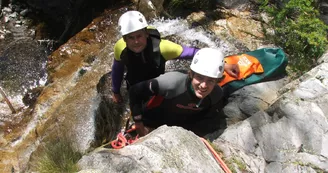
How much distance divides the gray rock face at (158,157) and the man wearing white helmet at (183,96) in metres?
0.54

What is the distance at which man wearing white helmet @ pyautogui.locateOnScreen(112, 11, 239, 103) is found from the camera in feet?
10.3

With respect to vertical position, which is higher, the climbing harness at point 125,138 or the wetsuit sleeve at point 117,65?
the wetsuit sleeve at point 117,65

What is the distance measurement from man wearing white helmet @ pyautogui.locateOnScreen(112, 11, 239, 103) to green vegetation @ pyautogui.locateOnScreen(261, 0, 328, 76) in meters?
1.19

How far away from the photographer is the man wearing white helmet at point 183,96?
276cm

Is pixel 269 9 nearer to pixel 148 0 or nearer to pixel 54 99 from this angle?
pixel 148 0

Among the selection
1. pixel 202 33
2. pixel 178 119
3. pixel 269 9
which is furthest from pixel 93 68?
pixel 269 9

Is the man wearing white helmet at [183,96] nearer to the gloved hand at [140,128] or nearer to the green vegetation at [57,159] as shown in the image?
the gloved hand at [140,128]

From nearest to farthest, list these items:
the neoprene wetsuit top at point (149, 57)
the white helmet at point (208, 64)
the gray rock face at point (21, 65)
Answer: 1. the white helmet at point (208, 64)
2. the neoprene wetsuit top at point (149, 57)
3. the gray rock face at point (21, 65)

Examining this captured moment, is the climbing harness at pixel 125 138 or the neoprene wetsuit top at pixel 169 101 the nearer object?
the climbing harness at pixel 125 138

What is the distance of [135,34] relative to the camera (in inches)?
123

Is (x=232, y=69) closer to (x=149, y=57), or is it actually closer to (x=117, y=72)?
(x=149, y=57)

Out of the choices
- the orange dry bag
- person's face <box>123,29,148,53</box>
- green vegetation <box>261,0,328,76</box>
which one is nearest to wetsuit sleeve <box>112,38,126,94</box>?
person's face <box>123,29,148,53</box>

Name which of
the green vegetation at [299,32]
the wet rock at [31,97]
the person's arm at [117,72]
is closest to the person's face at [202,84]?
the person's arm at [117,72]

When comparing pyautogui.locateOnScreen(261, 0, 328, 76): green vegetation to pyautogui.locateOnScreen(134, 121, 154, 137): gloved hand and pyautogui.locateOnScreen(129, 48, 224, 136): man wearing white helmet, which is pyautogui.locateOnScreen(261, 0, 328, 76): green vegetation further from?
pyautogui.locateOnScreen(134, 121, 154, 137): gloved hand
